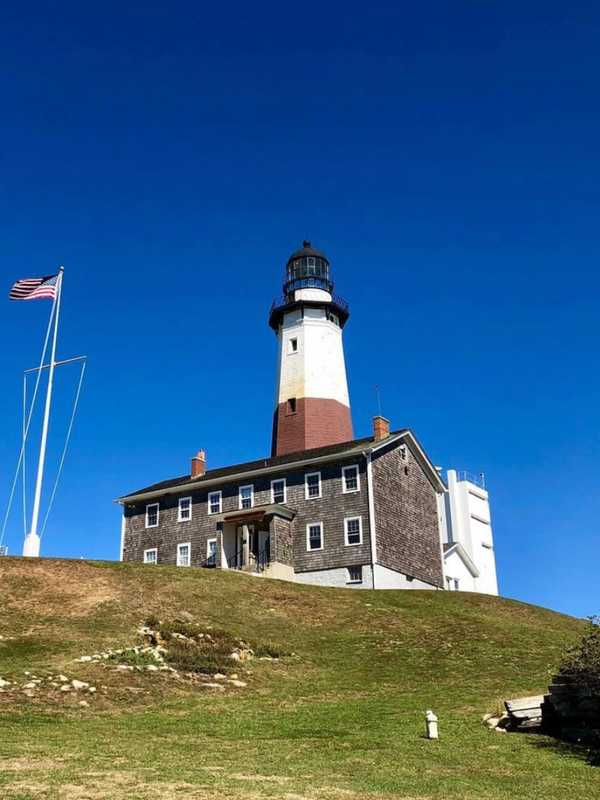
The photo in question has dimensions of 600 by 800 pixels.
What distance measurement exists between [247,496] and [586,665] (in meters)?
33.2

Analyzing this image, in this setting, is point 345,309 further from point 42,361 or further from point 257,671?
point 257,671

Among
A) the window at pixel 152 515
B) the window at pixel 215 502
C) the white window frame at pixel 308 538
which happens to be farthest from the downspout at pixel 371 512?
the window at pixel 152 515

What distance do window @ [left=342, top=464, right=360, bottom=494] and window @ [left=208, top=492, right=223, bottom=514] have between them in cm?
848

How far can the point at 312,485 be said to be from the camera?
45.6 m

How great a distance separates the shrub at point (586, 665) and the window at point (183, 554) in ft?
112

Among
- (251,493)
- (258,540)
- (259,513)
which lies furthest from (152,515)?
(259,513)

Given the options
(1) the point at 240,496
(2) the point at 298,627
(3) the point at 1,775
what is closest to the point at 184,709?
(3) the point at 1,775

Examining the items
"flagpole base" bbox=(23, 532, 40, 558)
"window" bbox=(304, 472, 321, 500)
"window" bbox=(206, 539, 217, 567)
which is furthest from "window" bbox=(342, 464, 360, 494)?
"flagpole base" bbox=(23, 532, 40, 558)

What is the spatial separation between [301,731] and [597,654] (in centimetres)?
599

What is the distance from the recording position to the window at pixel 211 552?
154ft

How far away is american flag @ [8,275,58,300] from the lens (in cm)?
3715

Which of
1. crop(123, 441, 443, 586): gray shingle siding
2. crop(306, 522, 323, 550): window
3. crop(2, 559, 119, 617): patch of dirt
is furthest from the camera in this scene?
crop(306, 522, 323, 550): window

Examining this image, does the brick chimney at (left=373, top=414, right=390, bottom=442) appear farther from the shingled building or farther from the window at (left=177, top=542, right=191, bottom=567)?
the window at (left=177, top=542, right=191, bottom=567)

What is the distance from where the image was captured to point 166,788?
1106 centimetres
